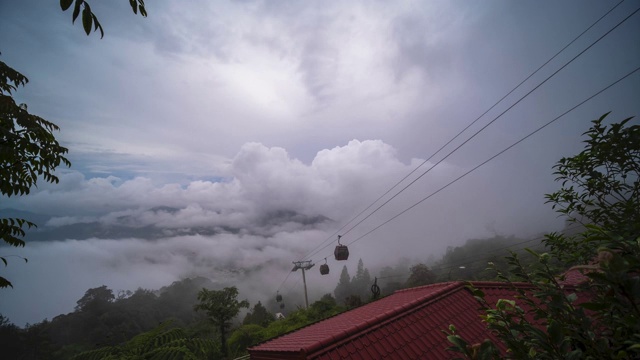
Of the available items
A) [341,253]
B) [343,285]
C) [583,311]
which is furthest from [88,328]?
[343,285]

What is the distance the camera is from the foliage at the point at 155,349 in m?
8.91

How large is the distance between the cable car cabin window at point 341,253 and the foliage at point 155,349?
44.1 ft

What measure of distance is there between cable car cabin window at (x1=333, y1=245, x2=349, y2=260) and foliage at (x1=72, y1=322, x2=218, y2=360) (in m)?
13.4

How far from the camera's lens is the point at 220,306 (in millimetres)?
30875

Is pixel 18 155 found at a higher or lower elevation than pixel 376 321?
higher

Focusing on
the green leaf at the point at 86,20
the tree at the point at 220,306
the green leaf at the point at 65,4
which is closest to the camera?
the green leaf at the point at 65,4

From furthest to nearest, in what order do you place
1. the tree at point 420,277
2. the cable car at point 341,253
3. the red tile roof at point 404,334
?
1. the tree at point 420,277
2. the cable car at point 341,253
3. the red tile roof at point 404,334

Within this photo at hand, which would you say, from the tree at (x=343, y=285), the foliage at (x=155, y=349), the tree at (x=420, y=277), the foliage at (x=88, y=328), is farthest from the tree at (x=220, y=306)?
the tree at (x=343, y=285)

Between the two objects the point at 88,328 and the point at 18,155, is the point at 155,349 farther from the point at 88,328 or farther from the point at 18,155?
the point at 88,328

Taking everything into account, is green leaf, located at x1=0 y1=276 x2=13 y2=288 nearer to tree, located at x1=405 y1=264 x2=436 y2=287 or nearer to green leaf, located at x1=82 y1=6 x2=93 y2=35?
green leaf, located at x1=82 y1=6 x2=93 y2=35

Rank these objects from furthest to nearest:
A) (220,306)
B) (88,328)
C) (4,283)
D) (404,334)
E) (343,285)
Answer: (343,285) → (88,328) → (220,306) → (404,334) → (4,283)

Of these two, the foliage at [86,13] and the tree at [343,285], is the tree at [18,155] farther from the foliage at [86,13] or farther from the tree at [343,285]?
the tree at [343,285]

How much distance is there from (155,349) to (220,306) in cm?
2451

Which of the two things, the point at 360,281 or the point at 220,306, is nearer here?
the point at 220,306
